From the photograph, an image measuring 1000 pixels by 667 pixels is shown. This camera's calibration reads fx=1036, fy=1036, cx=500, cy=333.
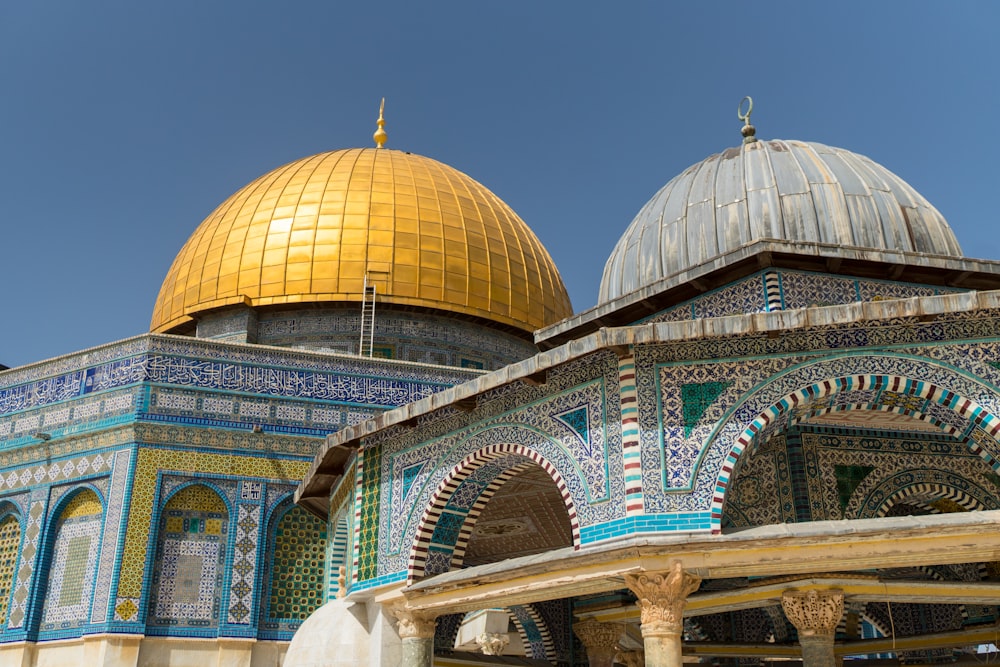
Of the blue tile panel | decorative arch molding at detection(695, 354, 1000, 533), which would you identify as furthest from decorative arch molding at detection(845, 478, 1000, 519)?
the blue tile panel

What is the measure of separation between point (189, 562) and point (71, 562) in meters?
1.37

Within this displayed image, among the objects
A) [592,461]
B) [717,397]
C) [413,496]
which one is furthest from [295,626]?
[717,397]

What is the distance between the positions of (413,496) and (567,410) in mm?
1826

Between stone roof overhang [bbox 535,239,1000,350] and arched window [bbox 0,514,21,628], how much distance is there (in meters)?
7.99

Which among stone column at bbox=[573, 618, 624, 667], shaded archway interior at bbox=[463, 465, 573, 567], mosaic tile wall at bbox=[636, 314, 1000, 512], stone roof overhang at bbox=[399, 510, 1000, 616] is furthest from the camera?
shaded archway interior at bbox=[463, 465, 573, 567]

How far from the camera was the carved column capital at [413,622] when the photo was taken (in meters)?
8.72

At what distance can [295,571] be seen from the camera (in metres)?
12.5

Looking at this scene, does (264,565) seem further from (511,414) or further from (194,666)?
(511,414)

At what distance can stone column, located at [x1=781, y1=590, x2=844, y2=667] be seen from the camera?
841 centimetres

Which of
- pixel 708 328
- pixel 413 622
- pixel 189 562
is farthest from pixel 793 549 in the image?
pixel 189 562

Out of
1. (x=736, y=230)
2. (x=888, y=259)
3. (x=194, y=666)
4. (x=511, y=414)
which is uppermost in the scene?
(x=736, y=230)

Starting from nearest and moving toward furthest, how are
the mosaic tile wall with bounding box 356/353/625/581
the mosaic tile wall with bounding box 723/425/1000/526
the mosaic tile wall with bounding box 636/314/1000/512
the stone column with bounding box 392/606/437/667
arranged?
the mosaic tile wall with bounding box 636/314/1000/512 → the mosaic tile wall with bounding box 356/353/625/581 → the stone column with bounding box 392/606/437/667 → the mosaic tile wall with bounding box 723/425/1000/526

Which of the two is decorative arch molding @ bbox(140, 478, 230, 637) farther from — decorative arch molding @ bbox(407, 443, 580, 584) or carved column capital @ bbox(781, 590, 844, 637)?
carved column capital @ bbox(781, 590, 844, 637)

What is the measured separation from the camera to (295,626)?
12172mm
